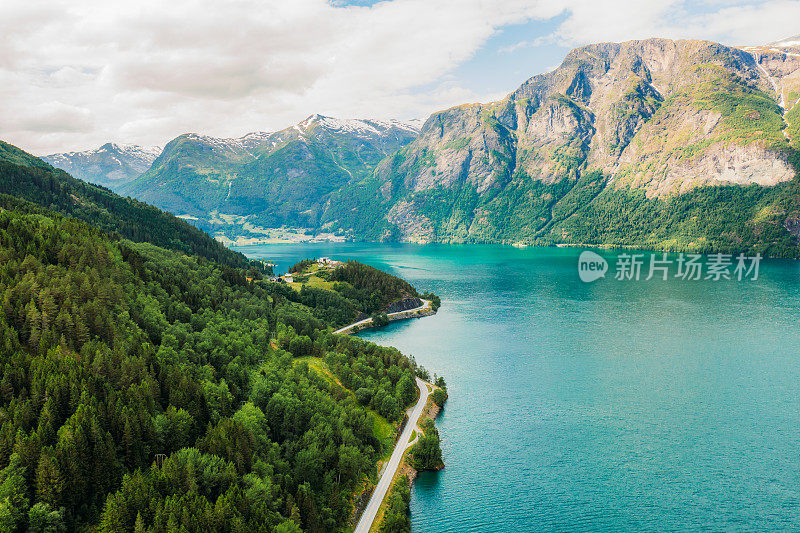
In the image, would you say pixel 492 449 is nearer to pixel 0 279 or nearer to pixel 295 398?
pixel 295 398

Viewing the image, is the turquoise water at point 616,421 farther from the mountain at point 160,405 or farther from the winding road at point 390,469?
the mountain at point 160,405

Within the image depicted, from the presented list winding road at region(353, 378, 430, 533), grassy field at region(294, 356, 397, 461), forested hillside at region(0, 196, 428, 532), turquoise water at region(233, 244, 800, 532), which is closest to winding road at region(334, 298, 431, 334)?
turquoise water at region(233, 244, 800, 532)

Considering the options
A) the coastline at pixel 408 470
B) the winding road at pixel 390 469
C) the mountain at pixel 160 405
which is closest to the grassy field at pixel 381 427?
the mountain at pixel 160 405

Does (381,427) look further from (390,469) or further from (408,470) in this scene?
(408,470)

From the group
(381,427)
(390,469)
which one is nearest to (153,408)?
(390,469)

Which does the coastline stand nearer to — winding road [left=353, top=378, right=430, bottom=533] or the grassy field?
winding road [left=353, top=378, right=430, bottom=533]

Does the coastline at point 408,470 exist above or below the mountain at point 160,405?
below
